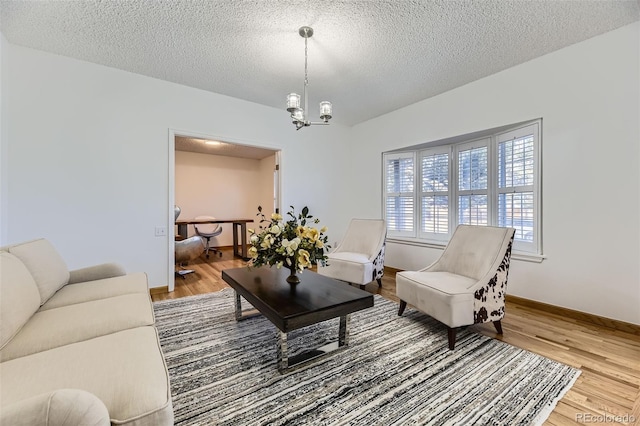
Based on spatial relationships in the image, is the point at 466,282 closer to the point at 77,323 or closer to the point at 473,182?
the point at 473,182

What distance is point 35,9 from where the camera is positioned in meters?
2.22

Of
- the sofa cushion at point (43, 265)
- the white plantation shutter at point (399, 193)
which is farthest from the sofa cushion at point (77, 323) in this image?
the white plantation shutter at point (399, 193)

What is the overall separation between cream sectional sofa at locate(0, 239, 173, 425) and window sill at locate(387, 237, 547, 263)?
3475 mm

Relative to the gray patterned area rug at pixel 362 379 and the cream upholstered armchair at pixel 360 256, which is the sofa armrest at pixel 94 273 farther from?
the cream upholstered armchair at pixel 360 256

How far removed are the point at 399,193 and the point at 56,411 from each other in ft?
14.5

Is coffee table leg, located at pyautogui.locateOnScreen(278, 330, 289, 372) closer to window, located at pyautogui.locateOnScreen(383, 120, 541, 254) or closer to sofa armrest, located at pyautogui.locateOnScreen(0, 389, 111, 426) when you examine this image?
sofa armrest, located at pyautogui.locateOnScreen(0, 389, 111, 426)

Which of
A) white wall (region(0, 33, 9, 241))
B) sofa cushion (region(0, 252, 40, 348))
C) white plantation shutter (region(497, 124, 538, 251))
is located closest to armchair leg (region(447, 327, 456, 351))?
white plantation shutter (region(497, 124, 538, 251))

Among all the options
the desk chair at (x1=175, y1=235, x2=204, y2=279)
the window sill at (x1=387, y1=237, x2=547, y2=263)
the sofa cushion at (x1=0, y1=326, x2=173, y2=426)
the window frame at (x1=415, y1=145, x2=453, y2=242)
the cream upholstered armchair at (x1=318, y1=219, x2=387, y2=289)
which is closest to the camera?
the sofa cushion at (x1=0, y1=326, x2=173, y2=426)

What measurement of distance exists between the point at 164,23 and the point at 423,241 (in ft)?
13.0


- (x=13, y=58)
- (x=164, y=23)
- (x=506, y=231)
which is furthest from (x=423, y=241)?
(x=13, y=58)

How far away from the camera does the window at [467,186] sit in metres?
3.08

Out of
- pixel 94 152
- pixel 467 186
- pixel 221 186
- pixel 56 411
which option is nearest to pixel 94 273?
pixel 94 152

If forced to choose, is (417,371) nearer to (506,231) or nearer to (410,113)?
(506,231)

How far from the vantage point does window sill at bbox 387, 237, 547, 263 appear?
9.61 feet
